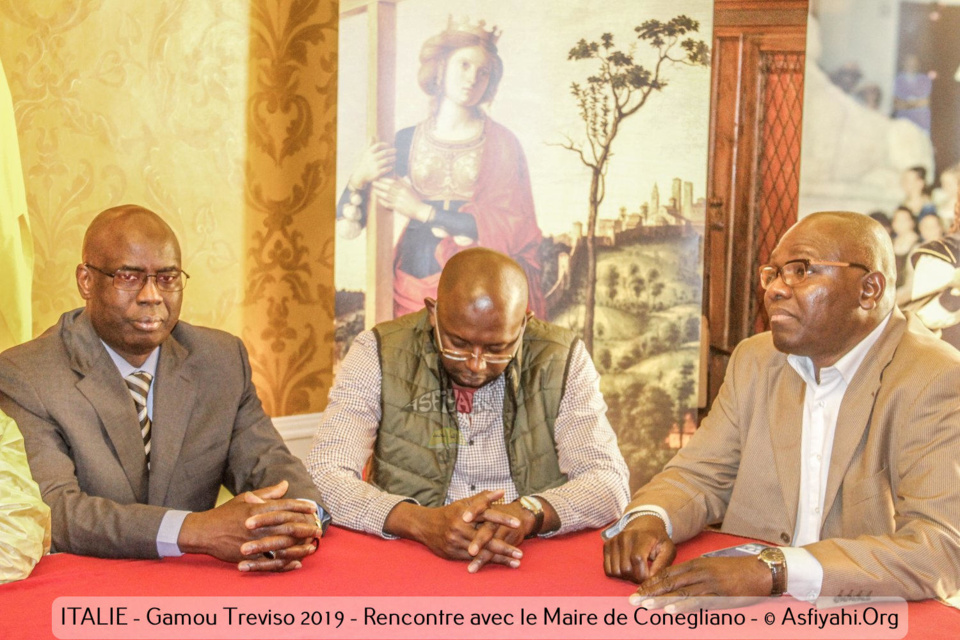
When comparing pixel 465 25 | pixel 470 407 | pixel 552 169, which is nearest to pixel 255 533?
pixel 470 407

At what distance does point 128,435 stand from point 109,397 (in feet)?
0.38

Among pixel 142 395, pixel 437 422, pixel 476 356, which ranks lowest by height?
pixel 437 422

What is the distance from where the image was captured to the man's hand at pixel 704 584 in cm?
192

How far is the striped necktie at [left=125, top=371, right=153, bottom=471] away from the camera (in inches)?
109

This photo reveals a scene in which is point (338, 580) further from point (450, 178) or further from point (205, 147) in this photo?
point (205, 147)

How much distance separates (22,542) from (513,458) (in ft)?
4.75

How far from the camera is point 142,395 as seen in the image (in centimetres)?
281

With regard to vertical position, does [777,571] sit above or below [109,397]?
below

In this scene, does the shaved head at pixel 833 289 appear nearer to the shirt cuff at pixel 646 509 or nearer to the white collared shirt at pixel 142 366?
the shirt cuff at pixel 646 509

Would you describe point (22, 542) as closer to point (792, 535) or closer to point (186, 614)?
point (186, 614)

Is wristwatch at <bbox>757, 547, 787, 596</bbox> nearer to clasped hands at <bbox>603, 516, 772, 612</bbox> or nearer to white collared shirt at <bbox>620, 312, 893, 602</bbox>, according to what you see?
clasped hands at <bbox>603, 516, 772, 612</bbox>

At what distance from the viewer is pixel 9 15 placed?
3.54 meters

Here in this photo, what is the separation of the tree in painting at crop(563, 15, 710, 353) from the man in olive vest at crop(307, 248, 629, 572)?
107 centimetres

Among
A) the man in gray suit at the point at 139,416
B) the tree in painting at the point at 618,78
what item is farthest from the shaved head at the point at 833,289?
the tree in painting at the point at 618,78
